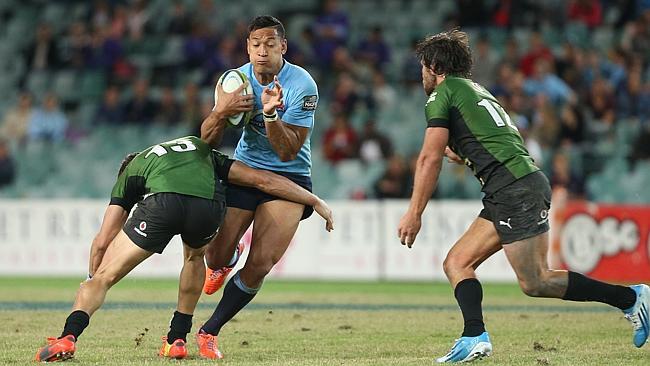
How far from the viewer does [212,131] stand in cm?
852

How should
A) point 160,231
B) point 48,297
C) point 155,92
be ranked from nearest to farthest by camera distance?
point 160,231 → point 48,297 → point 155,92

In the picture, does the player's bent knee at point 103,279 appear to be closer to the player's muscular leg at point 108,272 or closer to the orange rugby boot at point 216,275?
the player's muscular leg at point 108,272

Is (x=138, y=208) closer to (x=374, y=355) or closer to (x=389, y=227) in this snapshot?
(x=374, y=355)

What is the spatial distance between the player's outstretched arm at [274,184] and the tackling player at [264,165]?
11 centimetres

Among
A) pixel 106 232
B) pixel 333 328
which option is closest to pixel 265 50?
pixel 106 232

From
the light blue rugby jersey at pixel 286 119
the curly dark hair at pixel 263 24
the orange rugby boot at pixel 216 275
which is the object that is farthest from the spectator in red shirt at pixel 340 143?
the curly dark hair at pixel 263 24

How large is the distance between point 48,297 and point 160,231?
6.79 m

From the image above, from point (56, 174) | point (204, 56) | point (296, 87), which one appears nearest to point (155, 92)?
point (204, 56)

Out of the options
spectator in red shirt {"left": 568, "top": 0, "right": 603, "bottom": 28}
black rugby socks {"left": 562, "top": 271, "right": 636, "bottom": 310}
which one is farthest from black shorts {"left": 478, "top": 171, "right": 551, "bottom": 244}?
spectator in red shirt {"left": 568, "top": 0, "right": 603, "bottom": 28}

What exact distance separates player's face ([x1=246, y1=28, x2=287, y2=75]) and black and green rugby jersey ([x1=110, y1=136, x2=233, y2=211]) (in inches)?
32.5

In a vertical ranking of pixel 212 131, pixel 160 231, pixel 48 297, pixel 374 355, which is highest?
pixel 212 131

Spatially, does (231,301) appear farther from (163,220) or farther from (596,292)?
(596,292)

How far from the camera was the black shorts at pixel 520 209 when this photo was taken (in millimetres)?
8141

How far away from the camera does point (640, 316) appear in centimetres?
852
